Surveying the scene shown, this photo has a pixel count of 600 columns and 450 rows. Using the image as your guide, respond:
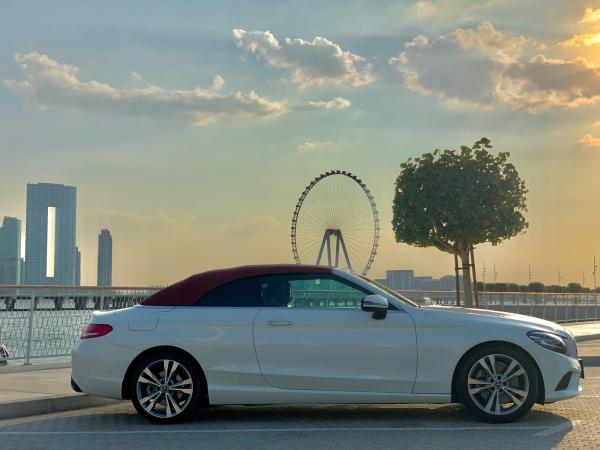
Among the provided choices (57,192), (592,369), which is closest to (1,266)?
(57,192)

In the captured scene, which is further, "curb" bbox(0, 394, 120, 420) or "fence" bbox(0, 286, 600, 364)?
"fence" bbox(0, 286, 600, 364)

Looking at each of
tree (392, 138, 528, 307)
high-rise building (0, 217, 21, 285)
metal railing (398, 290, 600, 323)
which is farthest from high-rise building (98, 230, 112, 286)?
tree (392, 138, 528, 307)

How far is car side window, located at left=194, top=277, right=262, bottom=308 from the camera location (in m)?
8.36

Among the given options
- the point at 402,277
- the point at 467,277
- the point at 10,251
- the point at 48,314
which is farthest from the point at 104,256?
the point at 48,314

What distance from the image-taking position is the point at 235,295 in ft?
27.6

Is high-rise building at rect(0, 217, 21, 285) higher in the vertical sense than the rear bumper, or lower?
higher

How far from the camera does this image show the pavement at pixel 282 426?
7.17m

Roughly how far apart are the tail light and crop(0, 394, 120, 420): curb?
1.15 m

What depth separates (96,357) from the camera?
8305mm

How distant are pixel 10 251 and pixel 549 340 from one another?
106 m

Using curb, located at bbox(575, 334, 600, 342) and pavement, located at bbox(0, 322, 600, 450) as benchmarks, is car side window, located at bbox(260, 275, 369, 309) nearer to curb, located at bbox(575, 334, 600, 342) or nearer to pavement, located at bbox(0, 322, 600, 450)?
pavement, located at bbox(0, 322, 600, 450)

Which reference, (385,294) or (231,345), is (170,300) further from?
(385,294)

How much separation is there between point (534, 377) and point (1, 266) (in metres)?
91.2

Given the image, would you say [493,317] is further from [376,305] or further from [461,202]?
[461,202]
